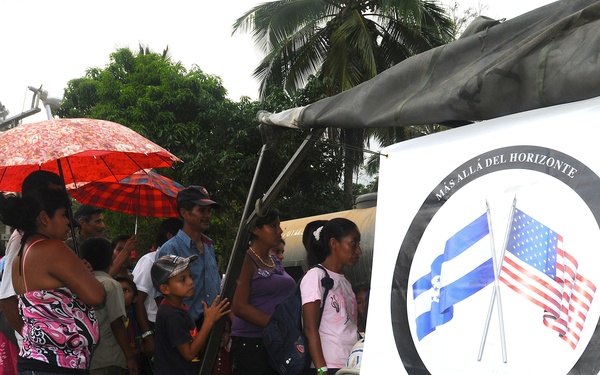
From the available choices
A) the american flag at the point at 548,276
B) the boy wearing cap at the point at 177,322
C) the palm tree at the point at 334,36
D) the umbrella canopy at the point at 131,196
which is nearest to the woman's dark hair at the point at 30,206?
the boy wearing cap at the point at 177,322

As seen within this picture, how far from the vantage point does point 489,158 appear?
8.13 ft

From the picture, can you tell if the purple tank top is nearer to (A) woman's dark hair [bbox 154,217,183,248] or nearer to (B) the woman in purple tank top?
(B) the woman in purple tank top

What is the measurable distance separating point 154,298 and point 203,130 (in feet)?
55.7

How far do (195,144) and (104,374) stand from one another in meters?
14.6

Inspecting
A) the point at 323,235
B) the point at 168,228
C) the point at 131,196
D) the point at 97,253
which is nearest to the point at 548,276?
the point at 323,235

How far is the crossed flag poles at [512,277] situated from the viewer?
2174 mm

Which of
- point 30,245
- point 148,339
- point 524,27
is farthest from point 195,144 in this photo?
point 524,27

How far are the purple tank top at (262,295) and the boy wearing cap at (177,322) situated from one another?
303 millimetres

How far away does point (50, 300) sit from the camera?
3.98 m

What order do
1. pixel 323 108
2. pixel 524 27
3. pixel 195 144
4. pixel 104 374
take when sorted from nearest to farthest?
pixel 524 27 → pixel 323 108 → pixel 104 374 → pixel 195 144

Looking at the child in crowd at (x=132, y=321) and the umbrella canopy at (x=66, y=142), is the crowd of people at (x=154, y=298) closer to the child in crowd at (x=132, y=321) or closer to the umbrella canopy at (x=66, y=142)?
the child in crowd at (x=132, y=321)

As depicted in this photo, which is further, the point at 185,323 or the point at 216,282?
the point at 216,282

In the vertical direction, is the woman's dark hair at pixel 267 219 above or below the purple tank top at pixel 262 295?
above

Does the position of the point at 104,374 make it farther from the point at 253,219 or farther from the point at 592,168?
the point at 592,168
